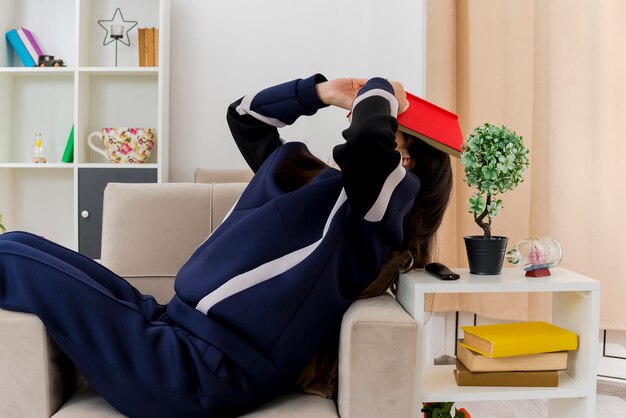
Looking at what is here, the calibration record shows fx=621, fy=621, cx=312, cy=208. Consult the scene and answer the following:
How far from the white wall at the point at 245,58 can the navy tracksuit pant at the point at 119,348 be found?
2.00 m

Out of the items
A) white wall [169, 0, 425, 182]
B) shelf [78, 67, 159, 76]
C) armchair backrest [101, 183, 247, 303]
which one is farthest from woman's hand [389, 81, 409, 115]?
shelf [78, 67, 159, 76]

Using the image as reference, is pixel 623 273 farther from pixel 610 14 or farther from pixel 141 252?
pixel 141 252

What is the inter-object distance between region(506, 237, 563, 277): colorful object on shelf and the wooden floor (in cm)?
94

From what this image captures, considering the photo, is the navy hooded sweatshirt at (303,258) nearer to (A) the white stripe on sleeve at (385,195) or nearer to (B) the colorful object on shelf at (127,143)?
(A) the white stripe on sleeve at (385,195)

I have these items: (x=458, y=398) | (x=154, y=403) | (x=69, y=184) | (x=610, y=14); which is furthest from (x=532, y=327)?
(x=69, y=184)

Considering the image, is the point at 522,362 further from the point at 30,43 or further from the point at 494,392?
the point at 30,43

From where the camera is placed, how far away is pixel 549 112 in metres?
2.36

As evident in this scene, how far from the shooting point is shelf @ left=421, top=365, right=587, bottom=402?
1.39 meters

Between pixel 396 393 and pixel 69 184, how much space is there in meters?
2.47

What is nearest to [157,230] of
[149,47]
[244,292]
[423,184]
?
[244,292]

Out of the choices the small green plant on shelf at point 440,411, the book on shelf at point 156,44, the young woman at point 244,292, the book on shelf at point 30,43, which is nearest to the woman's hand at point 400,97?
the young woman at point 244,292

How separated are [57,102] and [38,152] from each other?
0.28 meters

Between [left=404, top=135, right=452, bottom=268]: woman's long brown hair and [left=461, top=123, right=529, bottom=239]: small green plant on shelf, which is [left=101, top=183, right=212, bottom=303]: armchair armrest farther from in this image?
[left=461, top=123, right=529, bottom=239]: small green plant on shelf

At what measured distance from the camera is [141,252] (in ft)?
5.90
